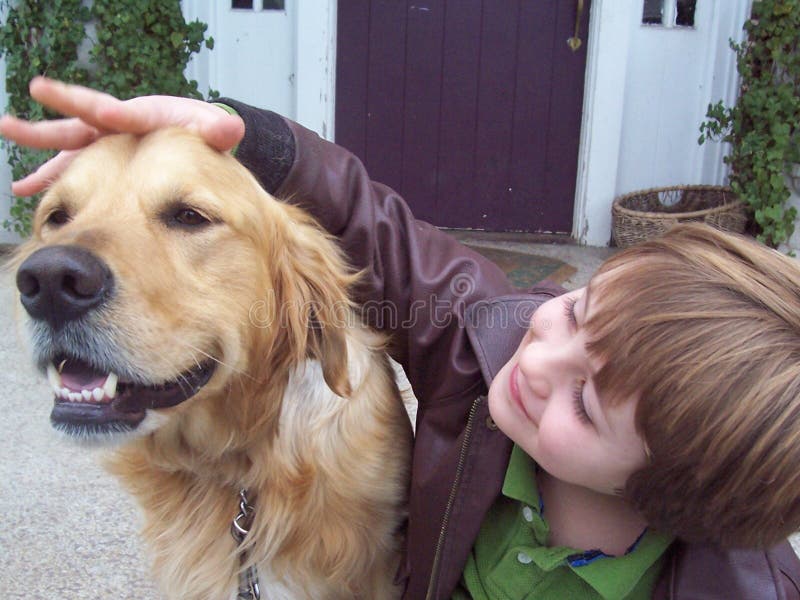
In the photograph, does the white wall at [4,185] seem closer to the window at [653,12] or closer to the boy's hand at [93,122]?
the boy's hand at [93,122]

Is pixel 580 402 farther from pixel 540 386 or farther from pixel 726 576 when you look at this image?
pixel 726 576

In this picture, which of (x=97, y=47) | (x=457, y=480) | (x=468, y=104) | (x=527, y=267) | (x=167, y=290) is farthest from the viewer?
(x=468, y=104)

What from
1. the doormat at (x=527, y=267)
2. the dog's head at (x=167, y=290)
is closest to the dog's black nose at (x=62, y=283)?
the dog's head at (x=167, y=290)

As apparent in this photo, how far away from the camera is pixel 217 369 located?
1586 millimetres

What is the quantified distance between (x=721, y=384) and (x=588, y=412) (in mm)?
230

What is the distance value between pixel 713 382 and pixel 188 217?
0.96 metres

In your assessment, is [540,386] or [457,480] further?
[457,480]

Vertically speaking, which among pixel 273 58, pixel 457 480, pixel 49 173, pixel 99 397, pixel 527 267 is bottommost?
pixel 527 267

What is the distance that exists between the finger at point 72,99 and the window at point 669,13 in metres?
4.15

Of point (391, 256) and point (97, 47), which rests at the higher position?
point (97, 47)

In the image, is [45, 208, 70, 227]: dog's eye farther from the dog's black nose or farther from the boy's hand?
the dog's black nose

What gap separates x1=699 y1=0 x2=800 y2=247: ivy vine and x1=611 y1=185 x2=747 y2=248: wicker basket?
126 mm

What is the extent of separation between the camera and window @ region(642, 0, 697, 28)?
4922 mm

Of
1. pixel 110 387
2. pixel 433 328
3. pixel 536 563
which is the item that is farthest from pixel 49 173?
pixel 536 563
